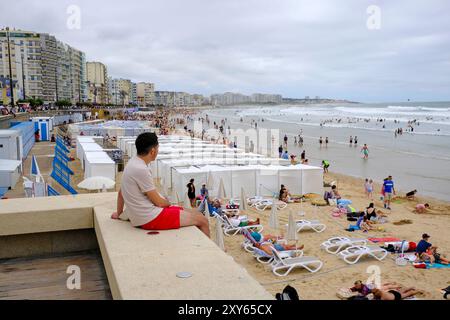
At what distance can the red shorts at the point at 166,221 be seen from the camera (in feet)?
9.52

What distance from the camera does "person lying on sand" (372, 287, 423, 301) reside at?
21.3ft

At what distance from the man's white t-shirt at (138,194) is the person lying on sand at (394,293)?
15.2ft

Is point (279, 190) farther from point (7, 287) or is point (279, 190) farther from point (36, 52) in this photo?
point (36, 52)

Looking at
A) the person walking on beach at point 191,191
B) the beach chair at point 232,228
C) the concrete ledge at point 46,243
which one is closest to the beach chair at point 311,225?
the beach chair at point 232,228

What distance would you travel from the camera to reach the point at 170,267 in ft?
7.11

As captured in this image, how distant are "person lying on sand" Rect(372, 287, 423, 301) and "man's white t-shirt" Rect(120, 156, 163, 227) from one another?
15.2ft

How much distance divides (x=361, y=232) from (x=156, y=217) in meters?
9.91

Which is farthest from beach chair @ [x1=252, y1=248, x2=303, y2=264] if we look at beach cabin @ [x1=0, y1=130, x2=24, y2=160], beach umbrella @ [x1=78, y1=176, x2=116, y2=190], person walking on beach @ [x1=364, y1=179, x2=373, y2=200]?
beach cabin @ [x1=0, y1=130, x2=24, y2=160]

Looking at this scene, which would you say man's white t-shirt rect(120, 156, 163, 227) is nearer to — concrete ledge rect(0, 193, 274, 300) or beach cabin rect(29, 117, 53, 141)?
concrete ledge rect(0, 193, 274, 300)

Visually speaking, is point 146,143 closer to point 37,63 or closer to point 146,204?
point 146,204

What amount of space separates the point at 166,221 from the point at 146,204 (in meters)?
0.19

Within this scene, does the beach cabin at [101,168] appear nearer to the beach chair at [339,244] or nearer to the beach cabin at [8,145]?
the beach cabin at [8,145]

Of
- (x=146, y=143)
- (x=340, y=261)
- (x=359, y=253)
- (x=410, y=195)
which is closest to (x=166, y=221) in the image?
(x=146, y=143)
